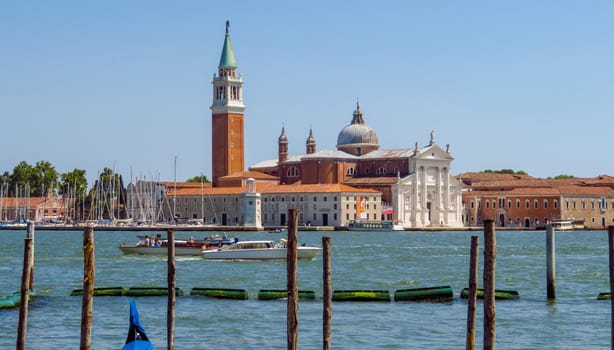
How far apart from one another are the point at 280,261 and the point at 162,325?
15882mm

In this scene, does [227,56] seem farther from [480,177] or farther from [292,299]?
[292,299]

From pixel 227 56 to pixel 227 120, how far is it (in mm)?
5079

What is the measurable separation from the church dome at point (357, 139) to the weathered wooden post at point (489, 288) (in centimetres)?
7016

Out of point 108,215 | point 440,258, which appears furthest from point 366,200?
point 440,258

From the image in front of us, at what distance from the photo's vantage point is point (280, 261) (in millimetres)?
33719

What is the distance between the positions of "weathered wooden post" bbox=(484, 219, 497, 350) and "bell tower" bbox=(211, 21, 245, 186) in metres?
68.4

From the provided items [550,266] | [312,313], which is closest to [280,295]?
[312,313]

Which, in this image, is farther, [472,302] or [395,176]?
[395,176]

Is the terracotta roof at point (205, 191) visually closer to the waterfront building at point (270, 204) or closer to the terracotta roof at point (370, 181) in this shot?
the waterfront building at point (270, 204)

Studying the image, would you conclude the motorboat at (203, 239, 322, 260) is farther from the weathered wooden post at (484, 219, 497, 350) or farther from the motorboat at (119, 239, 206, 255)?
the weathered wooden post at (484, 219, 497, 350)

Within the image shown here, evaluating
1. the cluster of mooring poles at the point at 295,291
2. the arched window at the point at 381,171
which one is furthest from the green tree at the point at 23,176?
the cluster of mooring poles at the point at 295,291

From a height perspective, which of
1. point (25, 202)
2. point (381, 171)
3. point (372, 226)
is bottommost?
point (372, 226)

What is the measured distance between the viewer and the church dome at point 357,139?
82438mm

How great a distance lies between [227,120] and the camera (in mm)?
80250
